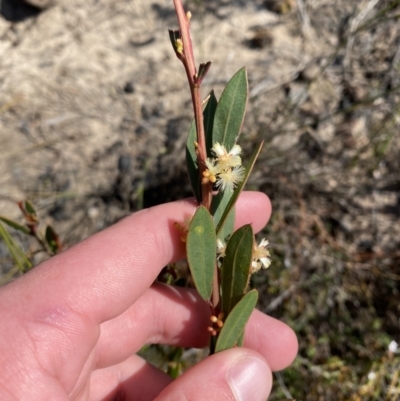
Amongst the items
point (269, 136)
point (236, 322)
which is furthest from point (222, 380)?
point (269, 136)

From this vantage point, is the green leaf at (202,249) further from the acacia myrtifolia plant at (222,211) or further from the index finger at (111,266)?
the index finger at (111,266)

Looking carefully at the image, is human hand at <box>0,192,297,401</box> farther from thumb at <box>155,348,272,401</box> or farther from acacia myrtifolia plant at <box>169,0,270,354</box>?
acacia myrtifolia plant at <box>169,0,270,354</box>

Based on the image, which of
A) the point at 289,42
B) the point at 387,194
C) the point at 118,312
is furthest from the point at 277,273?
the point at 289,42

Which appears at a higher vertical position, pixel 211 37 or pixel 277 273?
pixel 211 37

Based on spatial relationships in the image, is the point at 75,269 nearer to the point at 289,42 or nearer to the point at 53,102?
the point at 53,102

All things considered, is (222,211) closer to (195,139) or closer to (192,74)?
(195,139)

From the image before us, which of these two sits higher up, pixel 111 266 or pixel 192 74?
pixel 192 74

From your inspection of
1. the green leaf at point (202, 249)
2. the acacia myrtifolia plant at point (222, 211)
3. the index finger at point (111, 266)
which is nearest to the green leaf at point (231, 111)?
the acacia myrtifolia plant at point (222, 211)
